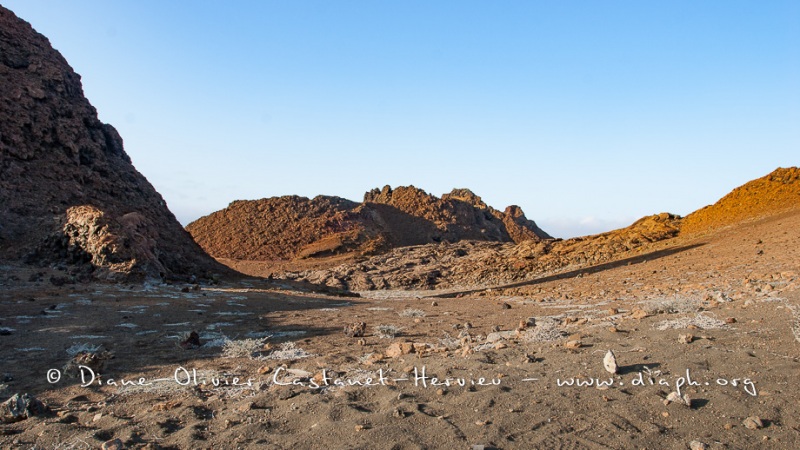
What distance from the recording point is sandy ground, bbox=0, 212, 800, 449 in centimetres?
313

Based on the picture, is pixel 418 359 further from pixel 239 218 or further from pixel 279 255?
pixel 239 218

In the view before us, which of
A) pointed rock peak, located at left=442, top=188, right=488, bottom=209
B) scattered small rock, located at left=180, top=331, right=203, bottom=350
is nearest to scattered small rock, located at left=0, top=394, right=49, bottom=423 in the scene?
scattered small rock, located at left=180, top=331, right=203, bottom=350

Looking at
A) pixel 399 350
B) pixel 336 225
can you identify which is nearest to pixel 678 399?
pixel 399 350

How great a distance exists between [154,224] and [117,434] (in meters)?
14.8

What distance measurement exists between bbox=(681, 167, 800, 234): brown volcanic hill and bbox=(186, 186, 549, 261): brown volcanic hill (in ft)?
57.6

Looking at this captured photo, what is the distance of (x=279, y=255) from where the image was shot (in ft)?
105

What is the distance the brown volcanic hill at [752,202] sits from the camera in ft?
58.7

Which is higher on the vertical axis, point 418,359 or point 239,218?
point 239,218

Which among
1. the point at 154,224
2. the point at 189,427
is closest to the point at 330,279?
the point at 154,224

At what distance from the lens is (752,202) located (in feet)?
61.7

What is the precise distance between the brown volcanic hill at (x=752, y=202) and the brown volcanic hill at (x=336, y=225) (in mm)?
17558

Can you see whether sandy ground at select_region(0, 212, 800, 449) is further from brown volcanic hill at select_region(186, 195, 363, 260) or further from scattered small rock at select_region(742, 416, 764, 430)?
brown volcanic hill at select_region(186, 195, 363, 260)

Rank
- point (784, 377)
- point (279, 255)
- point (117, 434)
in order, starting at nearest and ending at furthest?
1. point (117, 434)
2. point (784, 377)
3. point (279, 255)

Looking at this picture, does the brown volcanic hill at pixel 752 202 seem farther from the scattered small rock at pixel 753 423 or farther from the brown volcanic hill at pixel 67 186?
the brown volcanic hill at pixel 67 186
